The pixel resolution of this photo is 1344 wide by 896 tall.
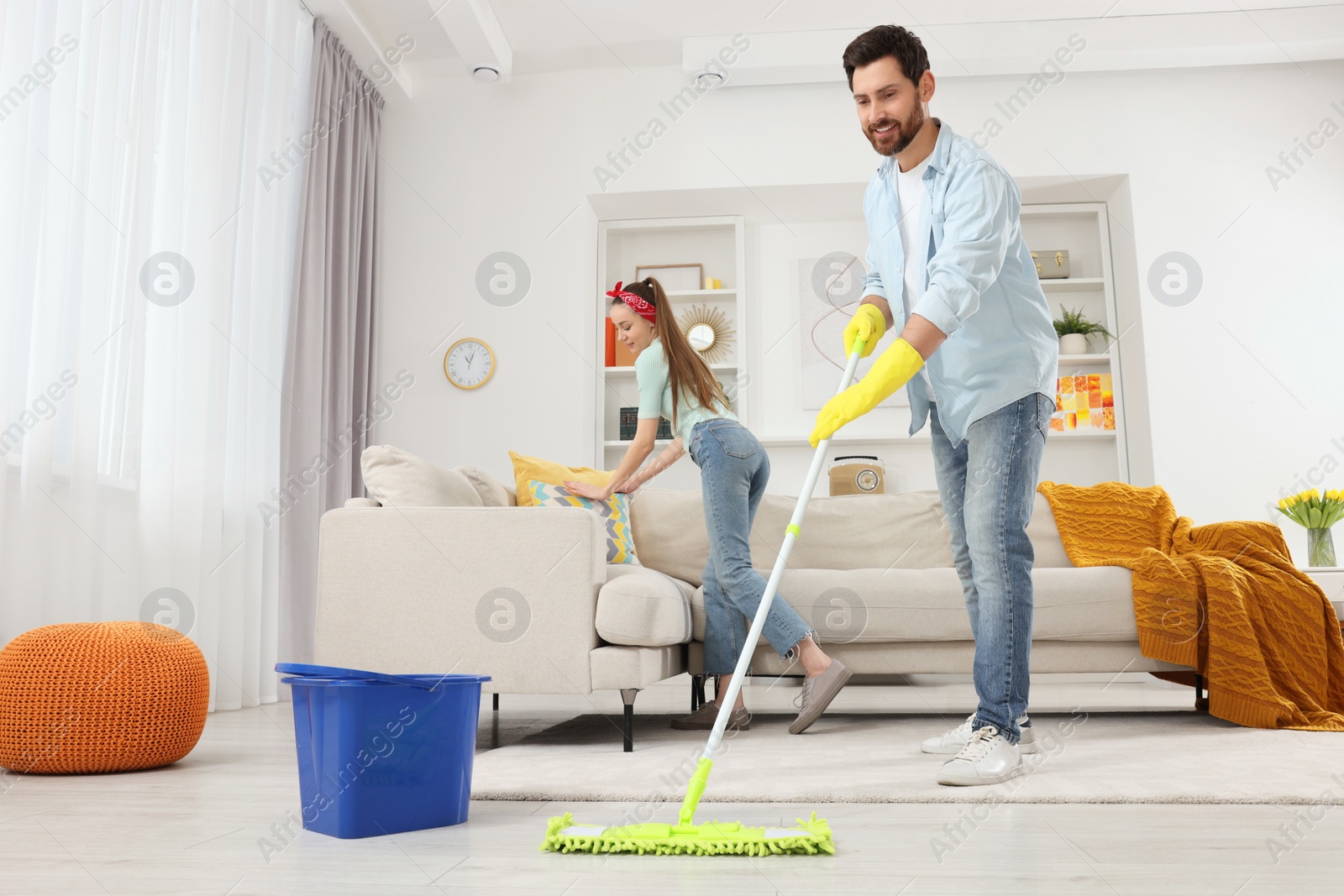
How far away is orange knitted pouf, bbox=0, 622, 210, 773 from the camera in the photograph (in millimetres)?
1831

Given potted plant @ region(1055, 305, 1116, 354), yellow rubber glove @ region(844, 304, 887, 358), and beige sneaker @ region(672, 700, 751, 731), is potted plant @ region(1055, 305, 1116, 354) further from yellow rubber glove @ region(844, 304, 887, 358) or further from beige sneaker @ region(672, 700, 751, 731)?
yellow rubber glove @ region(844, 304, 887, 358)

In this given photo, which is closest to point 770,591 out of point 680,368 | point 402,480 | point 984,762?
point 984,762

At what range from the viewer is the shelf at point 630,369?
15.7 feet

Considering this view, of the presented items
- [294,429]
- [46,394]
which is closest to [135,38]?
[46,394]

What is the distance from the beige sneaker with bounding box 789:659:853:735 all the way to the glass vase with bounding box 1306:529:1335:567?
236cm

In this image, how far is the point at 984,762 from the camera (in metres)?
1.64

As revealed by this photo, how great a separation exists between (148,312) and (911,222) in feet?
7.61

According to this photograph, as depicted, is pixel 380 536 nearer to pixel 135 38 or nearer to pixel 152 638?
pixel 152 638

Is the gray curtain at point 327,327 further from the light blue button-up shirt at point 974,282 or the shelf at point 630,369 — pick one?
the light blue button-up shirt at point 974,282

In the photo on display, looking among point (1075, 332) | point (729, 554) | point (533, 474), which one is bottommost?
point (729, 554)

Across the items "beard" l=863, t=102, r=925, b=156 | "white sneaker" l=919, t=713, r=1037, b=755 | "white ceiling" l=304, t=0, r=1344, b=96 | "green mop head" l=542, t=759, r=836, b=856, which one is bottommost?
"white sneaker" l=919, t=713, r=1037, b=755

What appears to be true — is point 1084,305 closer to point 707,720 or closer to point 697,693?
point 697,693

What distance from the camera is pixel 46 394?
96.3 inches

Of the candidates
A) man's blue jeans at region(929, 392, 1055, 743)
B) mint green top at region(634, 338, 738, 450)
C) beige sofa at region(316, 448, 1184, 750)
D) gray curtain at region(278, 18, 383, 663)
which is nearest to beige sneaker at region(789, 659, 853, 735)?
beige sofa at region(316, 448, 1184, 750)
